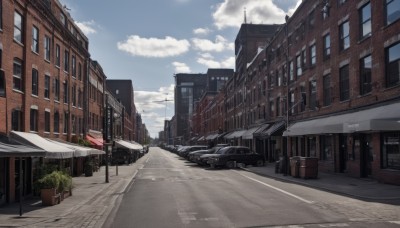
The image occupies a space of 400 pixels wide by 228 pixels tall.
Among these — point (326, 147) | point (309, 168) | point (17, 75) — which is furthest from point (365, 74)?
point (17, 75)

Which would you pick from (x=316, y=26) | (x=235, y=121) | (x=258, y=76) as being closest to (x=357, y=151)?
(x=316, y=26)

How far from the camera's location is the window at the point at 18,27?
19.9 metres

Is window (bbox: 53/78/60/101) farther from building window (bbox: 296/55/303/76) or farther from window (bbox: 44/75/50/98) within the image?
building window (bbox: 296/55/303/76)

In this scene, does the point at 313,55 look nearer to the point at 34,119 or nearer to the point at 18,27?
the point at 34,119

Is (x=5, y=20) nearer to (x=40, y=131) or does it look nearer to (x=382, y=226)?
(x=40, y=131)

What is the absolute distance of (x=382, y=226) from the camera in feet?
35.4

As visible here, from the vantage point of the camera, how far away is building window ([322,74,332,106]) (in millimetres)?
30239

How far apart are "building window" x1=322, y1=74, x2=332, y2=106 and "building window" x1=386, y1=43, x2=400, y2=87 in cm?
818

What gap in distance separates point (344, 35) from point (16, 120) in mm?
18887

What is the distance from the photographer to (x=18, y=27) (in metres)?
20.4

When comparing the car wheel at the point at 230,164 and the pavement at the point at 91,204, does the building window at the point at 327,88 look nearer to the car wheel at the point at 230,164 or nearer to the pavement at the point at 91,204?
the pavement at the point at 91,204

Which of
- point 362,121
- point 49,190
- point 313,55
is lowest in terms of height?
point 49,190

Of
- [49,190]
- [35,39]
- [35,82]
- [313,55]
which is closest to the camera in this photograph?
[49,190]

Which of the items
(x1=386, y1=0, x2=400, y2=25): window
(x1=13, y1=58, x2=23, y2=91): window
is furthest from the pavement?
(x1=386, y1=0, x2=400, y2=25): window
